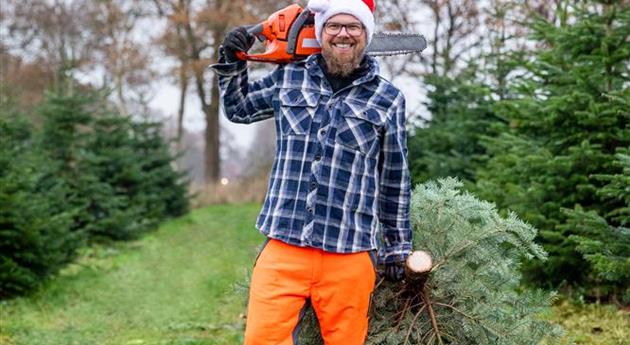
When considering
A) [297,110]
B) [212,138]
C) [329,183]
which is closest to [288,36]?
[297,110]

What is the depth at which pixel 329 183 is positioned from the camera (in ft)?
9.04

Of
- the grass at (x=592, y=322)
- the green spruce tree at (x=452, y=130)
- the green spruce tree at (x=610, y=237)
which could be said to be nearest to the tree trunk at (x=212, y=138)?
the green spruce tree at (x=452, y=130)

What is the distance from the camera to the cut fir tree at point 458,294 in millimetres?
3281

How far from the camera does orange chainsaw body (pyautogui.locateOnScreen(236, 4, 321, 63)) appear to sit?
3.00 metres

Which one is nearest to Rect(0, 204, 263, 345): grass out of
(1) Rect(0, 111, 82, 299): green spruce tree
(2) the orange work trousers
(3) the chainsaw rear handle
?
(1) Rect(0, 111, 82, 299): green spruce tree

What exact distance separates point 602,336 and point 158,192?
11.9 m

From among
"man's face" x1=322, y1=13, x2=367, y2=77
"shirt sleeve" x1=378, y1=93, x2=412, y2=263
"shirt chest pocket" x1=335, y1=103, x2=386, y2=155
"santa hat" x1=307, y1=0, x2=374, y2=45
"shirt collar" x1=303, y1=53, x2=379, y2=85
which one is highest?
"santa hat" x1=307, y1=0, x2=374, y2=45

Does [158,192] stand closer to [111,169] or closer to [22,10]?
[111,169]

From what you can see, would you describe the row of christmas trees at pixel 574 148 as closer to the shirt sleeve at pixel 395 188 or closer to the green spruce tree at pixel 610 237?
the green spruce tree at pixel 610 237

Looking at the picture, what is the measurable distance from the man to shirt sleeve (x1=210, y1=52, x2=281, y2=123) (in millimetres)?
80

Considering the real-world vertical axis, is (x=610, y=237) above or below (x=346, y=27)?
below

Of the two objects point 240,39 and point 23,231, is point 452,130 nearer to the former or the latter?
point 23,231

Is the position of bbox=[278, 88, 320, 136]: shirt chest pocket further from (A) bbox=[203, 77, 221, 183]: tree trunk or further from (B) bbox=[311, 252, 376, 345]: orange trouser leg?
(A) bbox=[203, 77, 221, 183]: tree trunk

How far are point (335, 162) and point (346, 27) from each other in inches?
20.8
